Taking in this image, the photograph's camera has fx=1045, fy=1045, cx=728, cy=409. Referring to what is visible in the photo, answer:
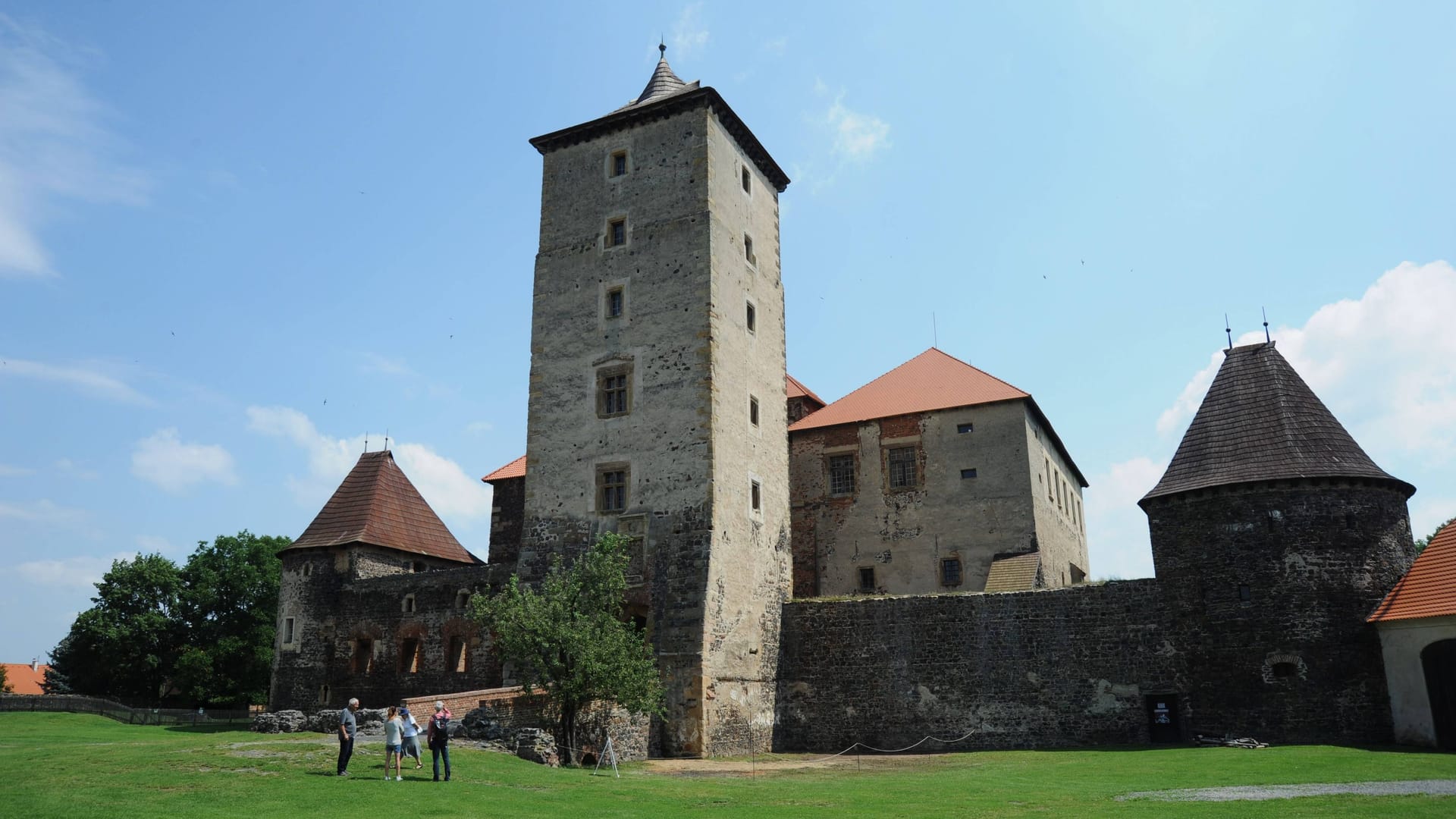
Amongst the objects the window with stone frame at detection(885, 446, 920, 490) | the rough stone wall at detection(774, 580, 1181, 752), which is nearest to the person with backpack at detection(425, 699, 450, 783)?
the rough stone wall at detection(774, 580, 1181, 752)

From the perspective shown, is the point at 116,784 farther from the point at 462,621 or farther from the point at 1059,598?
the point at 1059,598

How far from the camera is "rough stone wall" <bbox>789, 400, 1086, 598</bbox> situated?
30906 mm

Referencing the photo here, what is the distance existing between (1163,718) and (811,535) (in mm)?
12548

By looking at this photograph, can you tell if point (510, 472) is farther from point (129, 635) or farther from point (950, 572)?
point (129, 635)

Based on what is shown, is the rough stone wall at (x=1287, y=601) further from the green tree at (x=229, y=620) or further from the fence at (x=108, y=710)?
the green tree at (x=229, y=620)

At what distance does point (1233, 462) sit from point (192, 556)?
46998 millimetres

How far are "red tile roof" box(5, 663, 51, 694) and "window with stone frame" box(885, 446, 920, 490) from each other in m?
62.6

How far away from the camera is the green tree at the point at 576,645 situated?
21250mm

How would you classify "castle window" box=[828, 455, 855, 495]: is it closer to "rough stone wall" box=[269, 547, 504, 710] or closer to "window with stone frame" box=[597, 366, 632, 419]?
"window with stone frame" box=[597, 366, 632, 419]

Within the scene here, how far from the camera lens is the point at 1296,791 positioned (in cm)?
1416

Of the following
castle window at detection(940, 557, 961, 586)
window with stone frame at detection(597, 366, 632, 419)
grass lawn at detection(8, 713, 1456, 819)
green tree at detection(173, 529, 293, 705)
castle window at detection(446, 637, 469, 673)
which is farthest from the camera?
green tree at detection(173, 529, 293, 705)

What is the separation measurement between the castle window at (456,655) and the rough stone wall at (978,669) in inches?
384

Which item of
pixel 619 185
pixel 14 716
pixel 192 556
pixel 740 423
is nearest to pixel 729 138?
pixel 619 185

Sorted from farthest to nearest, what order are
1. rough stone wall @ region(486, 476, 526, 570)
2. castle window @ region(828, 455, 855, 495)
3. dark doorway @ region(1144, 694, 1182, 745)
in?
1. rough stone wall @ region(486, 476, 526, 570)
2. castle window @ region(828, 455, 855, 495)
3. dark doorway @ region(1144, 694, 1182, 745)
